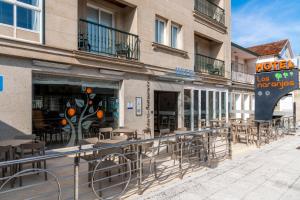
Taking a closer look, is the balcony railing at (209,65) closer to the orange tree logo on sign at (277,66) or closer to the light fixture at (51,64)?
the orange tree logo on sign at (277,66)

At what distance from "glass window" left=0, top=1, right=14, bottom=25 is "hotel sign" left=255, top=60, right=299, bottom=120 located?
440 inches

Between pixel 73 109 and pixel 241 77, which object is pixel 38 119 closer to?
pixel 73 109

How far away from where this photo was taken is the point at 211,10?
16500mm

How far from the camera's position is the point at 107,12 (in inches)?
411

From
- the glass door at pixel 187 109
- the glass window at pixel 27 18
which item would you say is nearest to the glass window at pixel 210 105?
the glass door at pixel 187 109

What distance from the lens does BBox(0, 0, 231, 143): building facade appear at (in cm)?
695

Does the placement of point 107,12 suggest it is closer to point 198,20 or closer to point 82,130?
point 82,130

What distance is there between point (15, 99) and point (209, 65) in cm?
1216

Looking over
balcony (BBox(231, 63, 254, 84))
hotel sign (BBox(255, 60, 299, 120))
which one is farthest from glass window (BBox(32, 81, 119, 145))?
balcony (BBox(231, 63, 254, 84))

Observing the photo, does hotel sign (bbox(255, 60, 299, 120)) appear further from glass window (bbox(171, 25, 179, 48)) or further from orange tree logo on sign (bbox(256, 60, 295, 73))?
glass window (bbox(171, 25, 179, 48))

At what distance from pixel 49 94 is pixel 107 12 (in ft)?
14.9

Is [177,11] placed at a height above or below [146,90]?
above

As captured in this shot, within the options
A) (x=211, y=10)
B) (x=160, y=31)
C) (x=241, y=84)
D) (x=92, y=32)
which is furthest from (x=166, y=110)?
(x=241, y=84)

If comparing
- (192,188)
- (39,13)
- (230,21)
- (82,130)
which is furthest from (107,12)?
(230,21)
